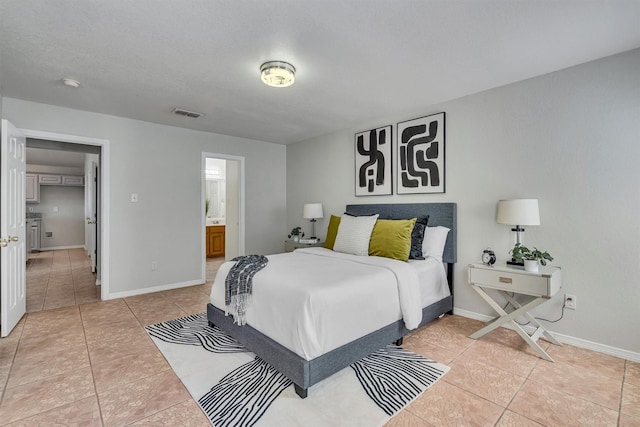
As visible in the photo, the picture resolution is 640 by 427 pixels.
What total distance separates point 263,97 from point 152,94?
1135 millimetres

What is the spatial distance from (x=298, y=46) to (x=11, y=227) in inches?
123

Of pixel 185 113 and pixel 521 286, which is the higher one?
pixel 185 113

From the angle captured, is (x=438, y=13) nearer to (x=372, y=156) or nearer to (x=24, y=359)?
(x=372, y=156)

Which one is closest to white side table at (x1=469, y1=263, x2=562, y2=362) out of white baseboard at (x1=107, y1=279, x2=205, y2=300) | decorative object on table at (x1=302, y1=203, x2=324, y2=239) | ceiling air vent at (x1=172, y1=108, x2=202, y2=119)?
decorative object on table at (x1=302, y1=203, x2=324, y2=239)

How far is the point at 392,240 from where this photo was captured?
3090 mm

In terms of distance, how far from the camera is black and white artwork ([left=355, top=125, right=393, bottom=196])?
389 centimetres

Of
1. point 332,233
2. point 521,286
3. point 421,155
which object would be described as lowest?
point 521,286

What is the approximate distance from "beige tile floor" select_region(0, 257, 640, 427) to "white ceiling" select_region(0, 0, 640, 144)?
2341 millimetres

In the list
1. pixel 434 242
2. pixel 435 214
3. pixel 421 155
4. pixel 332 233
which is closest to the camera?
pixel 434 242

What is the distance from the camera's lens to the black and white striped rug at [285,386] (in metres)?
1.67

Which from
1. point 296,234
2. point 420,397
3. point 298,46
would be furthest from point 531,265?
point 296,234

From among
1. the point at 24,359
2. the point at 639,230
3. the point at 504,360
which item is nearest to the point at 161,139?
the point at 24,359

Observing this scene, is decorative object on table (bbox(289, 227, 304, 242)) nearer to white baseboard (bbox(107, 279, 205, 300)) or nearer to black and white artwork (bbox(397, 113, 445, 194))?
white baseboard (bbox(107, 279, 205, 300))

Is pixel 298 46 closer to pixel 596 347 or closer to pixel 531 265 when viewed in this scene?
pixel 531 265
